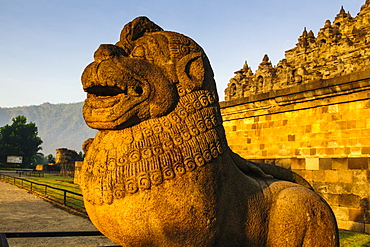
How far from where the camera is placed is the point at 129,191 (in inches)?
93.4

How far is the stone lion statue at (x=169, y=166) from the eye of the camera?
7.79ft

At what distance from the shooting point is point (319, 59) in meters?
A: 30.2

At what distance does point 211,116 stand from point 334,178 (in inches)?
213

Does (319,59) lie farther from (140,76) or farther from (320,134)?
(140,76)

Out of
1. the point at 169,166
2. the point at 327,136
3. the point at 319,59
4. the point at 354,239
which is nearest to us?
the point at 169,166

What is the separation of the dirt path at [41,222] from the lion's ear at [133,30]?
4.84 metres

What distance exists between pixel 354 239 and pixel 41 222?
690 centimetres

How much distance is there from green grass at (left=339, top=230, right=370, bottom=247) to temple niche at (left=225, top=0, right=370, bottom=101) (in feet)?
64.7

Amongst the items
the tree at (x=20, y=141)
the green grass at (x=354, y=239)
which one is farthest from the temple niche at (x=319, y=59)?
the tree at (x=20, y=141)

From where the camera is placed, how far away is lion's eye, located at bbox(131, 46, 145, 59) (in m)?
2.66

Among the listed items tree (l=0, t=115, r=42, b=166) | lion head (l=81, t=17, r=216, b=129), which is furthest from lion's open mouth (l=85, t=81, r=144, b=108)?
tree (l=0, t=115, r=42, b=166)

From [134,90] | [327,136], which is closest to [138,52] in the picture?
[134,90]

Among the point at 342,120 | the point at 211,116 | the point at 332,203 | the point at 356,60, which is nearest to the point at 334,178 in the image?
the point at 332,203

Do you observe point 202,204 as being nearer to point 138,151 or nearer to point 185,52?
point 138,151
